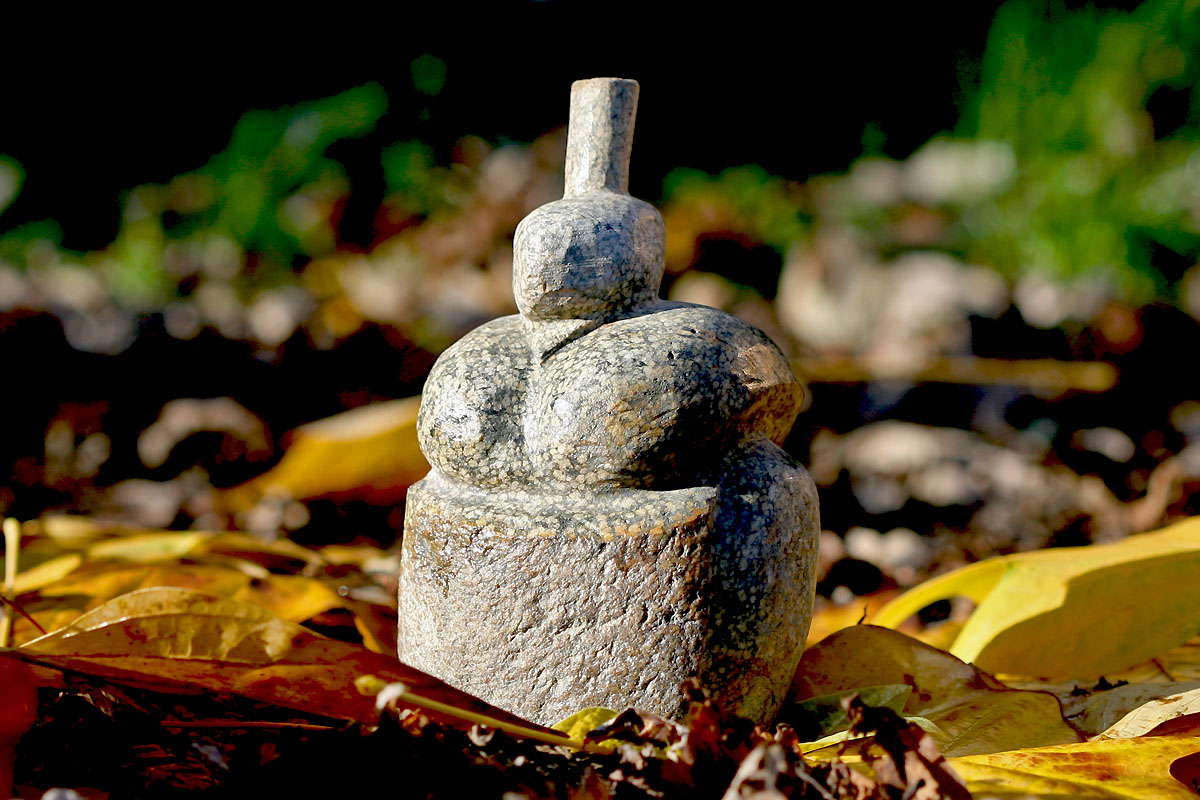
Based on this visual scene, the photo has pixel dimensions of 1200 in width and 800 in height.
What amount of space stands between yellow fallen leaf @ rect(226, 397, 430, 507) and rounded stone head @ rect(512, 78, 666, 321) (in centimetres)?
152

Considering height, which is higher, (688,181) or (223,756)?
(688,181)

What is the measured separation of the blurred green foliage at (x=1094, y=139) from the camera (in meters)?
4.86

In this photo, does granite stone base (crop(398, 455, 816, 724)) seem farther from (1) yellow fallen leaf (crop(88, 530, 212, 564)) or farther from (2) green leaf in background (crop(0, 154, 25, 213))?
(2) green leaf in background (crop(0, 154, 25, 213))

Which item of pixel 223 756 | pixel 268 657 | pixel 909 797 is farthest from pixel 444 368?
pixel 909 797

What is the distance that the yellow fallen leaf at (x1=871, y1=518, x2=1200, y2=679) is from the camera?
1762 millimetres

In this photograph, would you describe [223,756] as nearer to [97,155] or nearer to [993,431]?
[993,431]

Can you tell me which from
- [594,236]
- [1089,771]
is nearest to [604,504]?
[594,236]

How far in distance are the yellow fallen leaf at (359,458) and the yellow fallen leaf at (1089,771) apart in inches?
83.6

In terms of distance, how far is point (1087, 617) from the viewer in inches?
70.4

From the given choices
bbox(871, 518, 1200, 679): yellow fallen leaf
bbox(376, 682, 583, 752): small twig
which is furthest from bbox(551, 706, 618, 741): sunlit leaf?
bbox(871, 518, 1200, 679): yellow fallen leaf

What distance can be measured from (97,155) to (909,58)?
16.6ft

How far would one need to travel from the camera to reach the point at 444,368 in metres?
1.54

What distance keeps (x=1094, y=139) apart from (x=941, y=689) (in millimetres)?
4599

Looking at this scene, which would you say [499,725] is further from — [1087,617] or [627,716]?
[1087,617]
